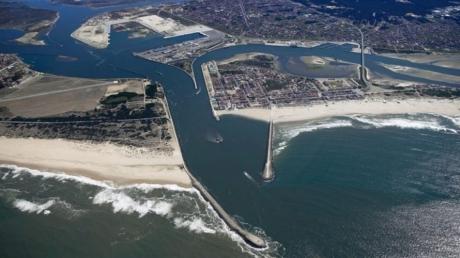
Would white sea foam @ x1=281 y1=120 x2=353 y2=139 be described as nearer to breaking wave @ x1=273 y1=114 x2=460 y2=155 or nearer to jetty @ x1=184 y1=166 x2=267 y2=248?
breaking wave @ x1=273 y1=114 x2=460 y2=155

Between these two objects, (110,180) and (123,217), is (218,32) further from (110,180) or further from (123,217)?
(123,217)

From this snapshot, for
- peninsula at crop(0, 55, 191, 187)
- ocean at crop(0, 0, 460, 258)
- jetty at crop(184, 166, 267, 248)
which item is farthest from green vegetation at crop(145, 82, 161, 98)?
jetty at crop(184, 166, 267, 248)

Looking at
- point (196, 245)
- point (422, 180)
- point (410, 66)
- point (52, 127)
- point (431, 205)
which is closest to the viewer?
point (196, 245)

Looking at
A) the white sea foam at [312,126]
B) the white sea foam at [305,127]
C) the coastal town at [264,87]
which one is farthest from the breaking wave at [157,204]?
the coastal town at [264,87]

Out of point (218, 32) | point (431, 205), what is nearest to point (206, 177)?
point (431, 205)

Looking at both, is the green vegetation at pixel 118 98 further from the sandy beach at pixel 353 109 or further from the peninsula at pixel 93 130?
the sandy beach at pixel 353 109

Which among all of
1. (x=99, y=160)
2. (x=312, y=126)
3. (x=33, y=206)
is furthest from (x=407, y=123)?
(x=33, y=206)

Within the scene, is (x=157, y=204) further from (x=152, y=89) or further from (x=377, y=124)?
(x=377, y=124)
